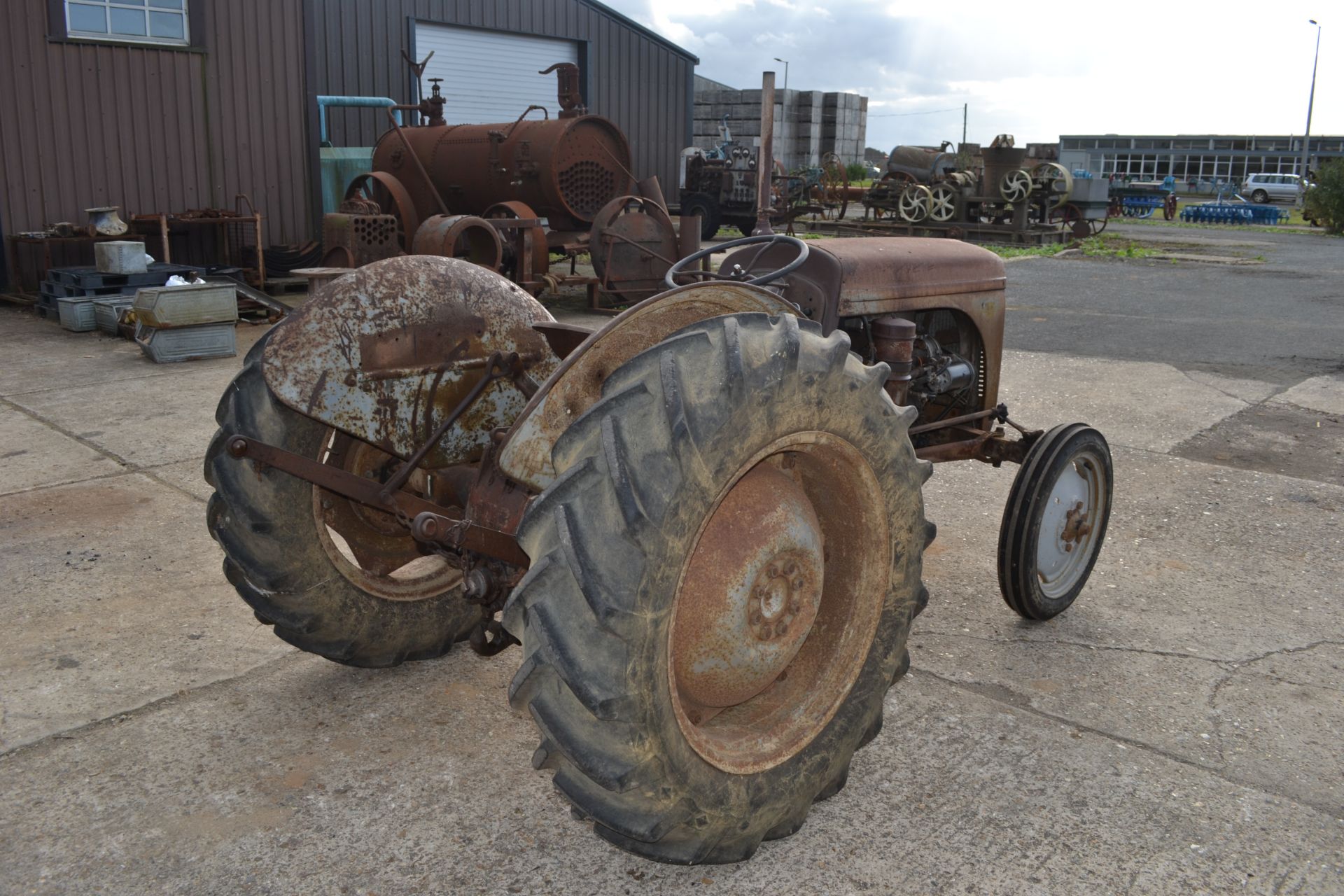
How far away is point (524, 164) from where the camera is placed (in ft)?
35.8

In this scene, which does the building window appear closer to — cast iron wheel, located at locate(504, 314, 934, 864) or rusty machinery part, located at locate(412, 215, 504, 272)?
rusty machinery part, located at locate(412, 215, 504, 272)

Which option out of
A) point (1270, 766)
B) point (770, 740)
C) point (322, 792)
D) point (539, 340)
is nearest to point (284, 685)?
point (322, 792)

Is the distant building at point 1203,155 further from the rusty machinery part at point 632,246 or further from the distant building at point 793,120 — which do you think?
the rusty machinery part at point 632,246

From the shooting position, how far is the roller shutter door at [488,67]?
1477 cm

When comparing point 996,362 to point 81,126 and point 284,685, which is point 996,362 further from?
point 81,126

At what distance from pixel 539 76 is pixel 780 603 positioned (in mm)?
14720

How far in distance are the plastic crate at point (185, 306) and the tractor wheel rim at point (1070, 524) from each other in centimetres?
647

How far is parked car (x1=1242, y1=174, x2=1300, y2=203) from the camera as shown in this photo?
135 ft

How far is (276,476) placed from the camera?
9.01 feet

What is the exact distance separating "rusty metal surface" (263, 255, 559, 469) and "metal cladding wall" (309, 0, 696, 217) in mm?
11272

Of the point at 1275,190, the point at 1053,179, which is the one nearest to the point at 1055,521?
the point at 1053,179

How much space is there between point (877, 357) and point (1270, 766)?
1685 millimetres

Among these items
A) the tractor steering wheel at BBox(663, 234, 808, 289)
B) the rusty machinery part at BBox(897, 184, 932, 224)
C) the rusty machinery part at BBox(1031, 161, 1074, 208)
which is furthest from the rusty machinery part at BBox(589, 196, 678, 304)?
the rusty machinery part at BBox(1031, 161, 1074, 208)

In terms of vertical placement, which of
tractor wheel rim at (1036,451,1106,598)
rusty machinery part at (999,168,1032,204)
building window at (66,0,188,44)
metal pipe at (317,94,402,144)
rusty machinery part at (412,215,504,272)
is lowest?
tractor wheel rim at (1036,451,1106,598)
